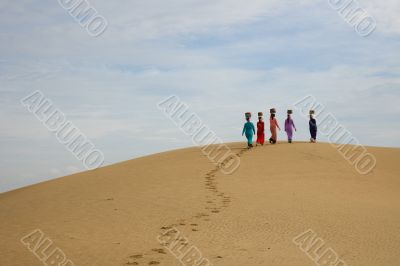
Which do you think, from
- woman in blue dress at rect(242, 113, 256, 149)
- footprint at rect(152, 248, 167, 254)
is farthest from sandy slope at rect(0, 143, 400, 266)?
woman in blue dress at rect(242, 113, 256, 149)

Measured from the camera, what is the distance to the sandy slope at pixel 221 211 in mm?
7738

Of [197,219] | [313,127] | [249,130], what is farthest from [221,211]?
[313,127]

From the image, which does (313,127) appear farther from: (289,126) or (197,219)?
(197,219)

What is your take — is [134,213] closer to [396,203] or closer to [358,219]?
[358,219]

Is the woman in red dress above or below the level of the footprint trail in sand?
above

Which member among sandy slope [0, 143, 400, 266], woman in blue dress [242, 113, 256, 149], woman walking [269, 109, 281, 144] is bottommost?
sandy slope [0, 143, 400, 266]

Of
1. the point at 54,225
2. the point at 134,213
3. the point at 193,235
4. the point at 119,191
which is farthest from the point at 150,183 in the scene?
the point at 193,235

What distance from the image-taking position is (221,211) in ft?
35.2

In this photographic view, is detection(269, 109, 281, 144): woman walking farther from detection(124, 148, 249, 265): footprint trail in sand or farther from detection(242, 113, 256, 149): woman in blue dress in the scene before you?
detection(124, 148, 249, 265): footprint trail in sand

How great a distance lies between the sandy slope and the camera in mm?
7738

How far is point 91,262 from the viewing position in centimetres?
711

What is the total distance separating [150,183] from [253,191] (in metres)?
3.49

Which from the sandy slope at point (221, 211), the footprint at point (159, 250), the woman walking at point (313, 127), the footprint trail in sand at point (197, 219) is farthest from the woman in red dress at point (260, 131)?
the footprint at point (159, 250)

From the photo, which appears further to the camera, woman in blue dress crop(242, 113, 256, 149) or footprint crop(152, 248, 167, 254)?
woman in blue dress crop(242, 113, 256, 149)
